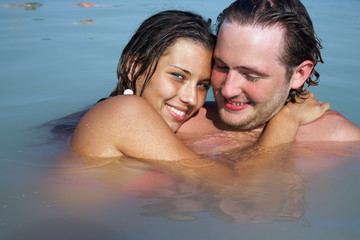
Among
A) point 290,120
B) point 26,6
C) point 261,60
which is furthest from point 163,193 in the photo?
point 26,6

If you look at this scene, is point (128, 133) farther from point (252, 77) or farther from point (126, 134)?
point (252, 77)

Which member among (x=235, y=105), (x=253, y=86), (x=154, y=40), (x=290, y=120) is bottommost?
(x=290, y=120)

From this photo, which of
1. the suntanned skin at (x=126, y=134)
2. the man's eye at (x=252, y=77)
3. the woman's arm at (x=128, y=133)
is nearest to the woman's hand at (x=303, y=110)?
the man's eye at (x=252, y=77)

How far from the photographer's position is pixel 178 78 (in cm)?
339

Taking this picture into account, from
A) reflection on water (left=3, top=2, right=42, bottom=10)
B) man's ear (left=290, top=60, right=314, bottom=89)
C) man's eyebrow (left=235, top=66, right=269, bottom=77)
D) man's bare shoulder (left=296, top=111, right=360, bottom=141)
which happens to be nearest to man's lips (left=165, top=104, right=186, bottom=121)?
man's eyebrow (left=235, top=66, right=269, bottom=77)

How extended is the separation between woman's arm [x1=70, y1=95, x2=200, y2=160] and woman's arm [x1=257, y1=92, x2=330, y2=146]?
0.97 metres

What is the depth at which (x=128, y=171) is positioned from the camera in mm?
2955

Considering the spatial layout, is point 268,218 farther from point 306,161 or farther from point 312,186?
point 306,161

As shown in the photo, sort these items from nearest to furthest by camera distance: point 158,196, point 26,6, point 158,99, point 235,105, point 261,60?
point 158,196
point 261,60
point 158,99
point 235,105
point 26,6

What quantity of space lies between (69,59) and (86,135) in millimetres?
4118

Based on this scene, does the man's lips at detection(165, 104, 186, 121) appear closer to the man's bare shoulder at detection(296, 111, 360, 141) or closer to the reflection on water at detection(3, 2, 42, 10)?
the man's bare shoulder at detection(296, 111, 360, 141)

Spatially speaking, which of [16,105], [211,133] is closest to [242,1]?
[211,133]

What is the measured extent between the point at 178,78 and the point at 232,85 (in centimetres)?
46

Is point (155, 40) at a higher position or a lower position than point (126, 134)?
higher
